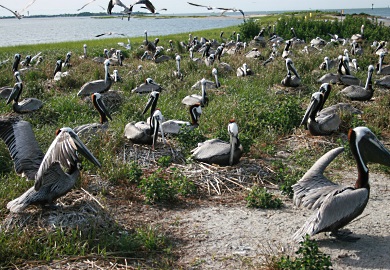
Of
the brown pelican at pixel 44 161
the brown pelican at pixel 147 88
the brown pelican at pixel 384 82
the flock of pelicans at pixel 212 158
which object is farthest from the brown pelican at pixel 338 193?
the brown pelican at pixel 384 82

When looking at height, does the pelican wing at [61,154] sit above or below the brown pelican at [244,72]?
above

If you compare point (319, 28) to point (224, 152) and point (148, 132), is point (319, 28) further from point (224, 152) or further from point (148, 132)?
point (224, 152)

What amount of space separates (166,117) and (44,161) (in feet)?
14.9

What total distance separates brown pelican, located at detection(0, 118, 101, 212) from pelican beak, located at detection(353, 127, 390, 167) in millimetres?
2542

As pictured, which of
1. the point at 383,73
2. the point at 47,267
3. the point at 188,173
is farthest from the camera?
the point at 383,73

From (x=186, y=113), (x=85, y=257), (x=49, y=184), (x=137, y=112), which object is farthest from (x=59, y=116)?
(x=85, y=257)

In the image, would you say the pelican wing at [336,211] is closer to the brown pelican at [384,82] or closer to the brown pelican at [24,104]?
the brown pelican at [24,104]

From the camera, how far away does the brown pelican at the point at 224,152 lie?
6.32m

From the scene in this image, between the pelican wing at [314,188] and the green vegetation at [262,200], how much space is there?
26.1 inches

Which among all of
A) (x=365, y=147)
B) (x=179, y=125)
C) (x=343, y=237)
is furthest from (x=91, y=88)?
(x=343, y=237)

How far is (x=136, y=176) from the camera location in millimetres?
6086

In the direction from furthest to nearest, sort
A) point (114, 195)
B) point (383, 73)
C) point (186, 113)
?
point (383, 73) < point (186, 113) < point (114, 195)

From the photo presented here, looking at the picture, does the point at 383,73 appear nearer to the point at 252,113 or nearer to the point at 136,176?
the point at 252,113

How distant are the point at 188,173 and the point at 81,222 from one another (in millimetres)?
1938
